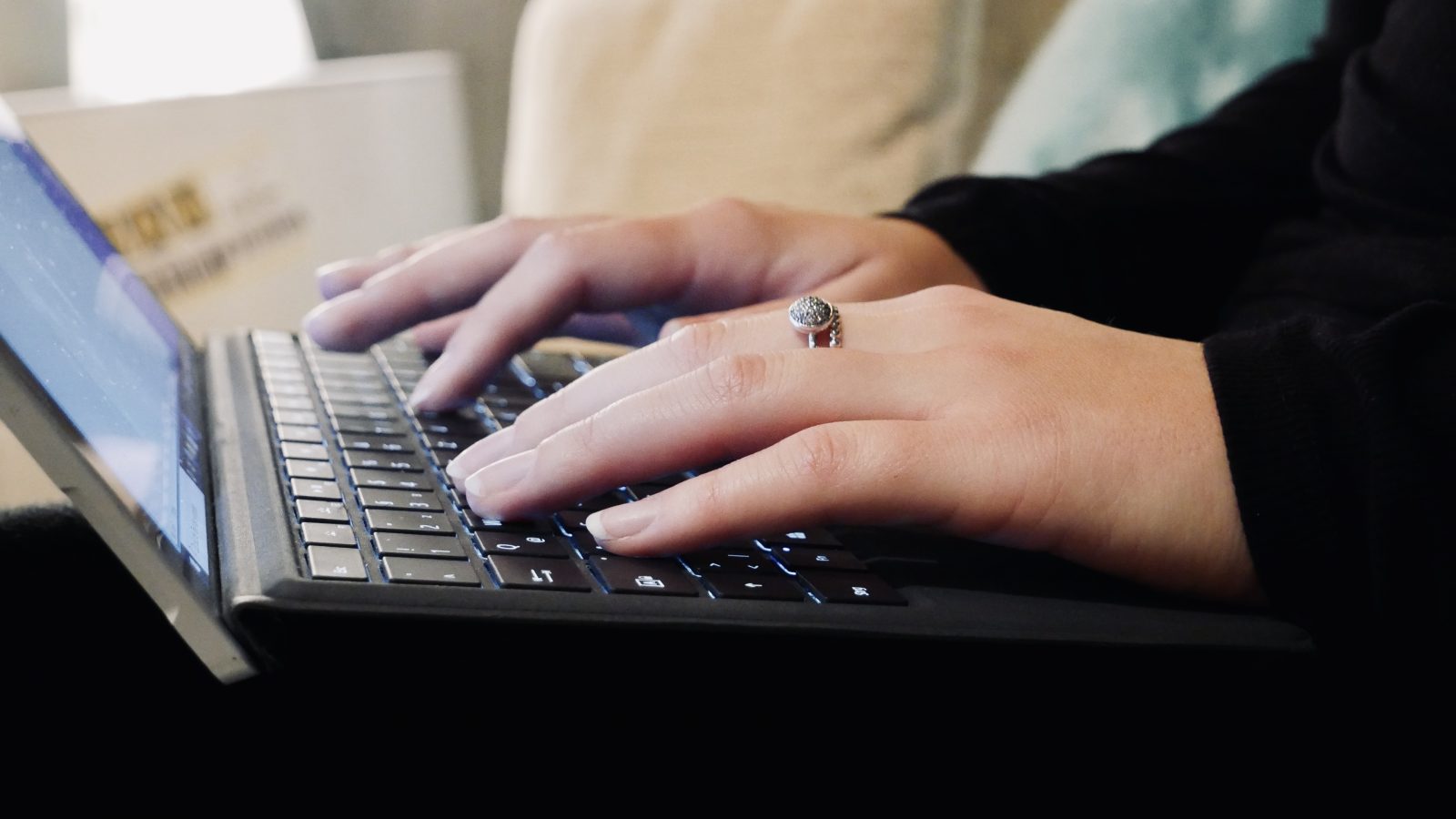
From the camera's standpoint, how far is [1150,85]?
98 cm

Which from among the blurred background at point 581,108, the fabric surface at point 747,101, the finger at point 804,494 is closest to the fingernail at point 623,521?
the finger at point 804,494

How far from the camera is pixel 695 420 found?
43cm

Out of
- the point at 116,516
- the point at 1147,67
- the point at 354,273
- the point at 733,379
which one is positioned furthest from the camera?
the point at 1147,67

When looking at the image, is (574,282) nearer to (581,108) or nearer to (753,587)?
(753,587)

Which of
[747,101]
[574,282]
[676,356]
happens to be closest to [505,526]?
[676,356]

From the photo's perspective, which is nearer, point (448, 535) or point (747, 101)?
point (448, 535)

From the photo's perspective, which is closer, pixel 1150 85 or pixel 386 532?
pixel 386 532

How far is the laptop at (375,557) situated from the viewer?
345 millimetres

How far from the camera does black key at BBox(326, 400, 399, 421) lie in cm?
60

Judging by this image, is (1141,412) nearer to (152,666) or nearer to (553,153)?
(152,666)

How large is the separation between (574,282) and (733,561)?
0.25 metres

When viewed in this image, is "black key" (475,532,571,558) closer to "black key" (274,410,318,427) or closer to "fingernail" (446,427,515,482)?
"fingernail" (446,427,515,482)

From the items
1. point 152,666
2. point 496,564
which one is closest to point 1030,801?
point 496,564

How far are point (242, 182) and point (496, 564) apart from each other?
3.95ft
